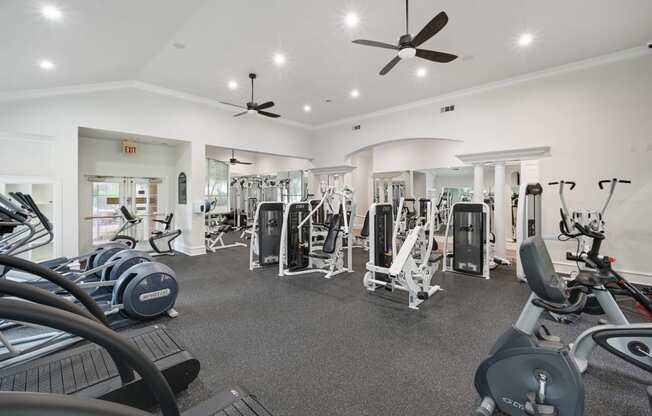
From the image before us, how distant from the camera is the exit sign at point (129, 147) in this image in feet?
21.9

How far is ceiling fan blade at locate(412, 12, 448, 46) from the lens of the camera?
2906mm

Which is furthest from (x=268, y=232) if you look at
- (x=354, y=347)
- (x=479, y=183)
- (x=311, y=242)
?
(x=479, y=183)

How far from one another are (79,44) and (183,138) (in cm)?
296

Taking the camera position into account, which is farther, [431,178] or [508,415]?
[431,178]

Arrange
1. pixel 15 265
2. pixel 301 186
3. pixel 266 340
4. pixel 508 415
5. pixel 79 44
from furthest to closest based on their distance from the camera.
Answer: pixel 301 186 < pixel 79 44 < pixel 266 340 < pixel 508 415 < pixel 15 265

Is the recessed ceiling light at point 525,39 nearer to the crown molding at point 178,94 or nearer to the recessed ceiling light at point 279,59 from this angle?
the recessed ceiling light at point 279,59

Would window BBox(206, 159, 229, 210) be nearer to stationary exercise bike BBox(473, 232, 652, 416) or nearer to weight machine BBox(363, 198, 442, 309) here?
weight machine BBox(363, 198, 442, 309)

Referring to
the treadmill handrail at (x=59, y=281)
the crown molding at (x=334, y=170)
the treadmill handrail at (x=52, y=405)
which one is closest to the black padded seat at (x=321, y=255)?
the crown molding at (x=334, y=170)

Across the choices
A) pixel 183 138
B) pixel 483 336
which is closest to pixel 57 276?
Answer: pixel 483 336

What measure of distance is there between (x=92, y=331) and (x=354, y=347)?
7.88 ft

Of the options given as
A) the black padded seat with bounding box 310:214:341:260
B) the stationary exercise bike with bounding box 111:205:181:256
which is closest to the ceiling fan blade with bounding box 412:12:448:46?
the black padded seat with bounding box 310:214:341:260

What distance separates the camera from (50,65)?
418cm

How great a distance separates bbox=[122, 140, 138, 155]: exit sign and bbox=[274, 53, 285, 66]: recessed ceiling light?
4.19m

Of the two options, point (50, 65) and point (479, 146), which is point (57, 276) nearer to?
point (50, 65)
